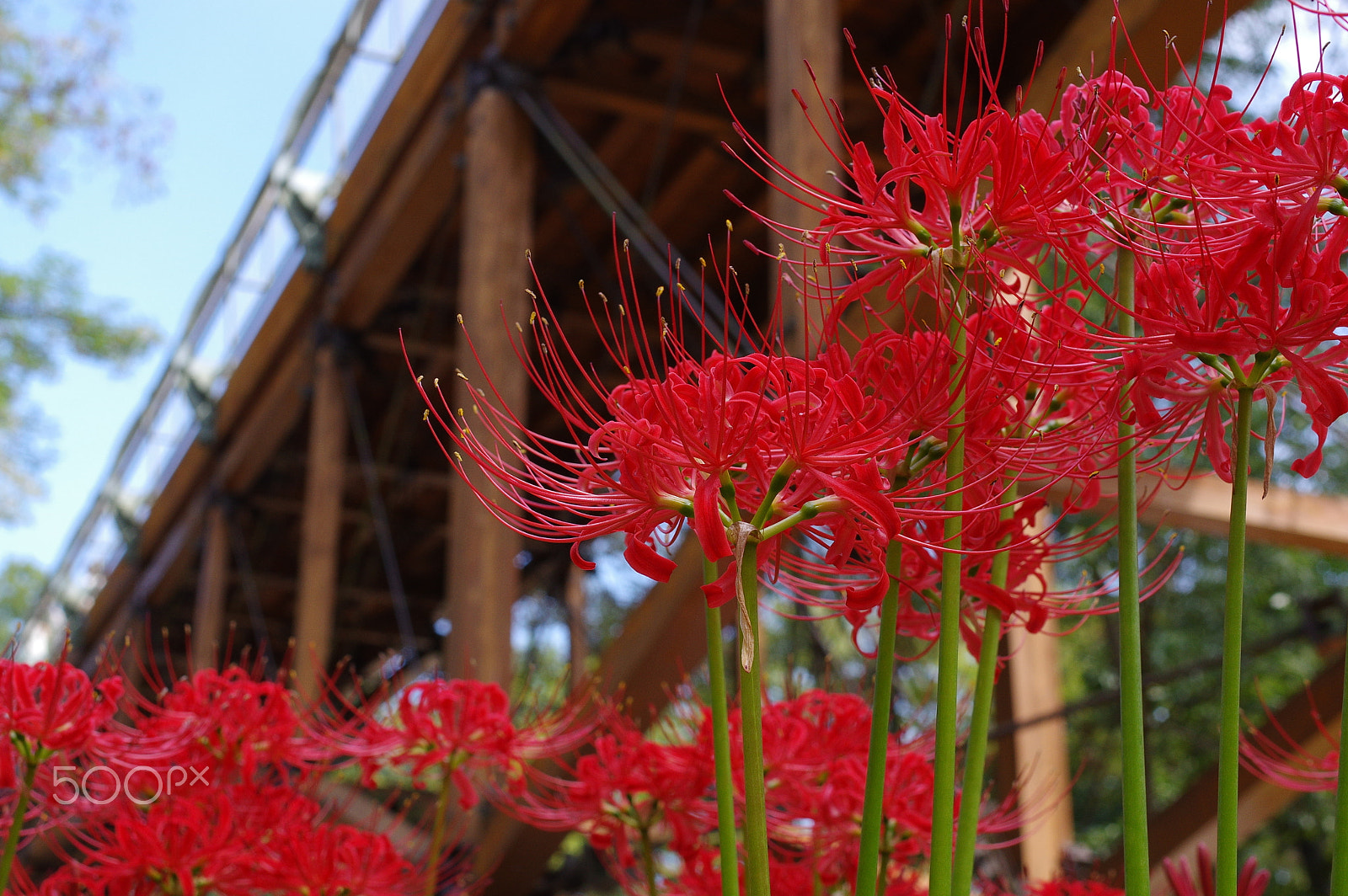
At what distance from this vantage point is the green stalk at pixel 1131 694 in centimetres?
63

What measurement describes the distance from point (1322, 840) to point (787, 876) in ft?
19.6

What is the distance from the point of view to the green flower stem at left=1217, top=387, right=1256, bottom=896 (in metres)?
0.60

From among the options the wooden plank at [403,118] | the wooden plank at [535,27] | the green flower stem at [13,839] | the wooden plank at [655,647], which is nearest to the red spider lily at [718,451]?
the green flower stem at [13,839]

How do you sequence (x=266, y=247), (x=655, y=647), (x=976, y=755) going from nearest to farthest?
(x=976, y=755) → (x=655, y=647) → (x=266, y=247)

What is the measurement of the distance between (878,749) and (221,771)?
967 mm

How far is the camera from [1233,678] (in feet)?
1.98

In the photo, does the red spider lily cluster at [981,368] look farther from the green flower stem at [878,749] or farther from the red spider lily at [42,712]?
the red spider lily at [42,712]

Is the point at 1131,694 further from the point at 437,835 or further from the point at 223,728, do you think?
the point at 223,728

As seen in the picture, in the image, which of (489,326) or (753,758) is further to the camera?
(489,326)

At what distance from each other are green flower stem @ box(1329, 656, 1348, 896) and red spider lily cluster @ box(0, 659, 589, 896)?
0.82 metres

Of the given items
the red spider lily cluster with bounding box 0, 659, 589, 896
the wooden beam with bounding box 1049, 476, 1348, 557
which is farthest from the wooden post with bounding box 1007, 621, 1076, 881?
the red spider lily cluster with bounding box 0, 659, 589, 896

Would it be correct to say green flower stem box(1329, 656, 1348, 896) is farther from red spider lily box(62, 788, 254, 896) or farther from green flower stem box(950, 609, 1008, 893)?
red spider lily box(62, 788, 254, 896)

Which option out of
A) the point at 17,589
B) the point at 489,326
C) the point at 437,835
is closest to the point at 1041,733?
the point at 489,326

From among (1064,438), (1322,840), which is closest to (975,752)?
(1064,438)
